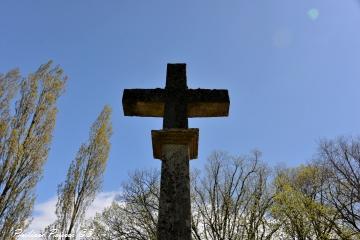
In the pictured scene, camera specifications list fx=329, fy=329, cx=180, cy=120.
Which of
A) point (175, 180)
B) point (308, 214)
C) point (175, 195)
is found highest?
point (308, 214)

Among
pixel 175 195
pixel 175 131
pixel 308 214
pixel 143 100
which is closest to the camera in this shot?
pixel 175 195

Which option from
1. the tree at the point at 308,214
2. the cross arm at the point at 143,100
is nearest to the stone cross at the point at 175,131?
the cross arm at the point at 143,100

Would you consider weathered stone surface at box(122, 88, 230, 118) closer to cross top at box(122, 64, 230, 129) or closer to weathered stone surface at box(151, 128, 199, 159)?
cross top at box(122, 64, 230, 129)

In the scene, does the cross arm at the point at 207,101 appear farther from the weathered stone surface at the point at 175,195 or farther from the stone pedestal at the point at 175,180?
the weathered stone surface at the point at 175,195

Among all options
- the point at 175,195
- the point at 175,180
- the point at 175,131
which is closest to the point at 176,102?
the point at 175,131

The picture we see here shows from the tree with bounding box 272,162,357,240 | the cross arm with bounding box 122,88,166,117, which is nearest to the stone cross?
the cross arm with bounding box 122,88,166,117

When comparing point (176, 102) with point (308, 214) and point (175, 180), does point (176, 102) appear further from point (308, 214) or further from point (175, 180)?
point (308, 214)

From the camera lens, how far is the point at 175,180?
3443mm

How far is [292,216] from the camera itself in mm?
15164

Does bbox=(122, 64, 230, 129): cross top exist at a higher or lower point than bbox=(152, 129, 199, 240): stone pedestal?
higher

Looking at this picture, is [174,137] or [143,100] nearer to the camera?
[174,137]

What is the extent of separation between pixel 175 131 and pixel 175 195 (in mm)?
693

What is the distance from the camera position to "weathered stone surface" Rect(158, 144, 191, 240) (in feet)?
10.3

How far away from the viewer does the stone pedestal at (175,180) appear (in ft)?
10.4
